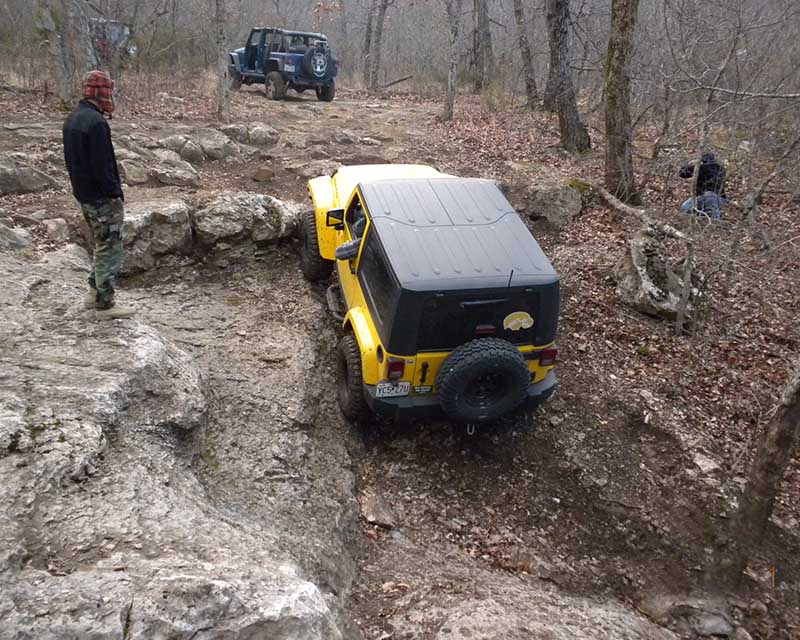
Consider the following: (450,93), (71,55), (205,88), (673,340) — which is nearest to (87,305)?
(673,340)

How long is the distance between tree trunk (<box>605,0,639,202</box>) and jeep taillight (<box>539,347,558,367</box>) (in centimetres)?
539

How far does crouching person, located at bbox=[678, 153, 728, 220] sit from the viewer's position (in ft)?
23.6

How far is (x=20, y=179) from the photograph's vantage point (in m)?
7.21

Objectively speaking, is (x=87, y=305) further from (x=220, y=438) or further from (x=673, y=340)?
(x=673, y=340)

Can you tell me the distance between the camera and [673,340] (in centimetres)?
648

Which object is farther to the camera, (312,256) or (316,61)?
(316,61)

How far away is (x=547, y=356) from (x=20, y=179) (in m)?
6.78

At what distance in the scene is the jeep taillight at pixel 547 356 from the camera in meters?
4.75

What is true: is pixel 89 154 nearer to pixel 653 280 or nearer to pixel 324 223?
pixel 324 223

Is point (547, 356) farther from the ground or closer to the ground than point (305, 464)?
farther from the ground

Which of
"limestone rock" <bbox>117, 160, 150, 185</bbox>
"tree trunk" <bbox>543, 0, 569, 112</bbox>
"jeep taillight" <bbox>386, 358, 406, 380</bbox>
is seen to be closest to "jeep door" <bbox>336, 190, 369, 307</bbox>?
"jeep taillight" <bbox>386, 358, 406, 380</bbox>

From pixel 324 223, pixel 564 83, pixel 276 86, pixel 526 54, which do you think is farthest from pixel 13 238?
pixel 526 54

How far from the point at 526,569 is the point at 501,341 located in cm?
164

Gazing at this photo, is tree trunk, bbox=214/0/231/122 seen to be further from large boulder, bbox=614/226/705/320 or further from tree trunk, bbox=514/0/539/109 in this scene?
large boulder, bbox=614/226/705/320
